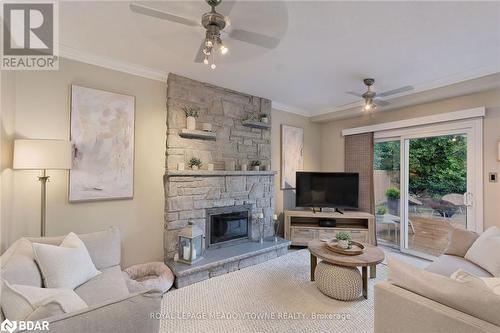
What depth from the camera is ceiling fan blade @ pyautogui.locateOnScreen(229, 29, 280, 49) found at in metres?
2.10

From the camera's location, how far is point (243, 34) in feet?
6.95

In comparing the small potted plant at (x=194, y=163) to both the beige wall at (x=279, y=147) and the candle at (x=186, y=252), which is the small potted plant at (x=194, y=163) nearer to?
the candle at (x=186, y=252)

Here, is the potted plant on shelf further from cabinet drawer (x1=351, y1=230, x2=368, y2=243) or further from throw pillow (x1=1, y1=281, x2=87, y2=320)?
throw pillow (x1=1, y1=281, x2=87, y2=320)

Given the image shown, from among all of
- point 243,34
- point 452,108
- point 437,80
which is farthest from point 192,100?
point 452,108

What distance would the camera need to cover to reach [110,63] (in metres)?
2.77

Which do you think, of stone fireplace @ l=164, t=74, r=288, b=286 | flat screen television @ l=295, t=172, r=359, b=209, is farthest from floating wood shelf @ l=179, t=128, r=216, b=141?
flat screen television @ l=295, t=172, r=359, b=209

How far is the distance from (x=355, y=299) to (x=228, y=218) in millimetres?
1966

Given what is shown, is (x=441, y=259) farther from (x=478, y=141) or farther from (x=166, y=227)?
(x=166, y=227)

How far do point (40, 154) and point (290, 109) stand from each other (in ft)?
12.8

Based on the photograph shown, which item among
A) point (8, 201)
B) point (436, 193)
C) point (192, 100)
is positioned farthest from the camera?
point (436, 193)

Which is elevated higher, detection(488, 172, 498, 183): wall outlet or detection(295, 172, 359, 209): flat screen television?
detection(488, 172, 498, 183): wall outlet

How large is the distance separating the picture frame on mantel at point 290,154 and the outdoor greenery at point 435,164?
5.22ft

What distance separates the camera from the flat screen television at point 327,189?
4355mm

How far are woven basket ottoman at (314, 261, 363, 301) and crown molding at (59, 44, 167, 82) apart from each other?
3141 millimetres
